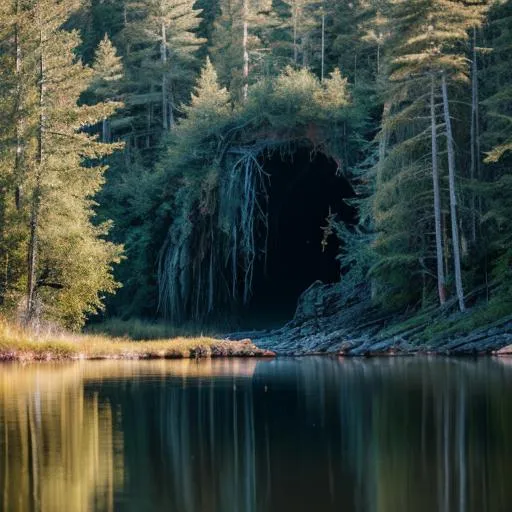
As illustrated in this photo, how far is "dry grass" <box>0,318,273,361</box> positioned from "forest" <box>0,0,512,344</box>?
132 inches

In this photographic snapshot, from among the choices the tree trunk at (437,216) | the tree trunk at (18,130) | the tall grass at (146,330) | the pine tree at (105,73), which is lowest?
the tall grass at (146,330)

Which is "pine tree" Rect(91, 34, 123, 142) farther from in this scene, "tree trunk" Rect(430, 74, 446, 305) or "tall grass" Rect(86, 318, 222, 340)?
"tree trunk" Rect(430, 74, 446, 305)

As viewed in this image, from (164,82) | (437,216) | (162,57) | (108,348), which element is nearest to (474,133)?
(437,216)

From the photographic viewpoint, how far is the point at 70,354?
86.7ft

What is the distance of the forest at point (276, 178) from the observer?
31.0m

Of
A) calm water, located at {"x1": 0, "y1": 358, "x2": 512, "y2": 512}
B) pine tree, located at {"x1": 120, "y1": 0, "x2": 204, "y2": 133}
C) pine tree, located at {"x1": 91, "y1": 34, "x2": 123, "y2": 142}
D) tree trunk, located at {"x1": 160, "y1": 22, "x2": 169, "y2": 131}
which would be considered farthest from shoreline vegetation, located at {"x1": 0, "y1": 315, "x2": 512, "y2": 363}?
pine tree, located at {"x1": 120, "y1": 0, "x2": 204, "y2": 133}

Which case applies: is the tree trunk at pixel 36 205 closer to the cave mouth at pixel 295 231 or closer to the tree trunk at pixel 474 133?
the tree trunk at pixel 474 133

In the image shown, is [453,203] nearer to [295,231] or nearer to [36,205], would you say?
[36,205]

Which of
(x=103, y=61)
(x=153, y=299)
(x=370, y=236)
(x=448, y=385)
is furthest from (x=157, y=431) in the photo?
(x=103, y=61)

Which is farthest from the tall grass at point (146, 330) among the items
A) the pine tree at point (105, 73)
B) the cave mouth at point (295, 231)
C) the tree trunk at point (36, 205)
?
the pine tree at point (105, 73)

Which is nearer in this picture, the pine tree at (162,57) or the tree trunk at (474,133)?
the tree trunk at (474,133)

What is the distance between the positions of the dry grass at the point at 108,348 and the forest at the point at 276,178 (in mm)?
3343

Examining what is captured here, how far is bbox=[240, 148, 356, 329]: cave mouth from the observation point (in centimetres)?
4512

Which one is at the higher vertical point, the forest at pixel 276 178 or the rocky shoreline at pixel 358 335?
the forest at pixel 276 178
